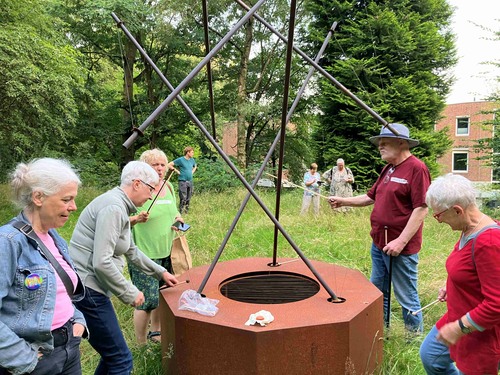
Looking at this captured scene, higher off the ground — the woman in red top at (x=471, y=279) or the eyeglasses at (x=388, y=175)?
the eyeglasses at (x=388, y=175)

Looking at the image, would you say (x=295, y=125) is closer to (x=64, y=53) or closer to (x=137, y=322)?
(x=64, y=53)

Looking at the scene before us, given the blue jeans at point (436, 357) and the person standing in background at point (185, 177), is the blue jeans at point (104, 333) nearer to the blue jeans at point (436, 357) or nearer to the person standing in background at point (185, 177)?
the blue jeans at point (436, 357)

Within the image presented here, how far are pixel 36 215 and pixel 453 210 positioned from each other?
1752 millimetres

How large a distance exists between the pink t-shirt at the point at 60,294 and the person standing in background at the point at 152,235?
1251 millimetres

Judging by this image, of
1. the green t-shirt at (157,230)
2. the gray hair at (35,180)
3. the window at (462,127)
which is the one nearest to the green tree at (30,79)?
the green t-shirt at (157,230)

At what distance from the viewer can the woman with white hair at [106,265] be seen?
84.7 inches

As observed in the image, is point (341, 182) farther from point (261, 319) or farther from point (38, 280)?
point (38, 280)

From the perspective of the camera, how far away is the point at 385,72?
1203cm

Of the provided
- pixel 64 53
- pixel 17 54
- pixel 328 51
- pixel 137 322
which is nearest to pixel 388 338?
pixel 137 322

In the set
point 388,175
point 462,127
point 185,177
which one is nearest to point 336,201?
point 388,175

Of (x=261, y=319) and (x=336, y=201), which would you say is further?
(x=336, y=201)

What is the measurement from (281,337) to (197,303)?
1.76 feet

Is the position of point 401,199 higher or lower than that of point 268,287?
higher

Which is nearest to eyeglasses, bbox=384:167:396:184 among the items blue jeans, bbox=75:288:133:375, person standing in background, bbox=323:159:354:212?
blue jeans, bbox=75:288:133:375
